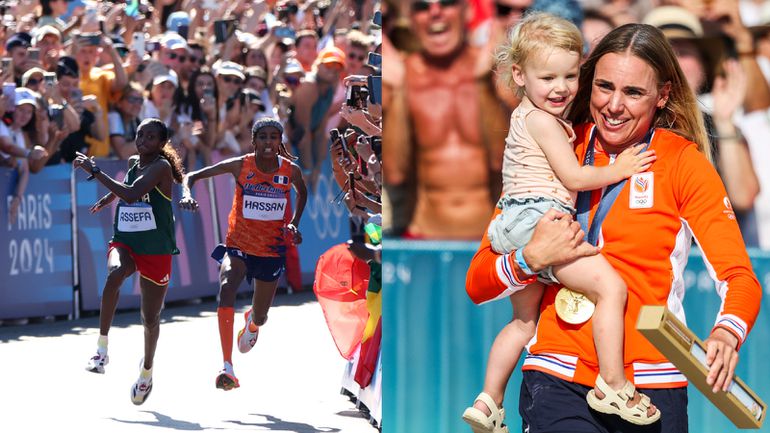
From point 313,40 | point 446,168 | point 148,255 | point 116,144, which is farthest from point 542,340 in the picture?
point 313,40

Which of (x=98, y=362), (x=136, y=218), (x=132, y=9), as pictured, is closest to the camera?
(x=98, y=362)

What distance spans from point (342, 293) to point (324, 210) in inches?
344

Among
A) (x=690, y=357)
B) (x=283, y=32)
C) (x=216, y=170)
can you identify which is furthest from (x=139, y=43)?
(x=690, y=357)

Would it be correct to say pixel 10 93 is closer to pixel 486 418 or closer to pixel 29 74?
pixel 29 74

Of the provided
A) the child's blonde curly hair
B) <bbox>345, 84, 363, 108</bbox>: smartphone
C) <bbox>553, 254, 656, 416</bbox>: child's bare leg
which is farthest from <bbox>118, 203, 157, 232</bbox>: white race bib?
<bbox>553, 254, 656, 416</bbox>: child's bare leg

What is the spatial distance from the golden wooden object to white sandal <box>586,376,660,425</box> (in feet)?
0.79

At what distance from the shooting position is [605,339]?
12.8ft

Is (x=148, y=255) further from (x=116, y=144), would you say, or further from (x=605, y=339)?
(x=605, y=339)

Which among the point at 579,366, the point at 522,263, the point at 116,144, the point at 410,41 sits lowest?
the point at 116,144

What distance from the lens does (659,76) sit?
399cm

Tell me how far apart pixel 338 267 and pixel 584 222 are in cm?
543

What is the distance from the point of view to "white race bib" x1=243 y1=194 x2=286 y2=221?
10.4m

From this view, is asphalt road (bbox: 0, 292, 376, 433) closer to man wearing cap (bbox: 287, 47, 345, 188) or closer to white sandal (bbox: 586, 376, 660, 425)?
man wearing cap (bbox: 287, 47, 345, 188)

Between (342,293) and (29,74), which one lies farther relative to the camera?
(29,74)
